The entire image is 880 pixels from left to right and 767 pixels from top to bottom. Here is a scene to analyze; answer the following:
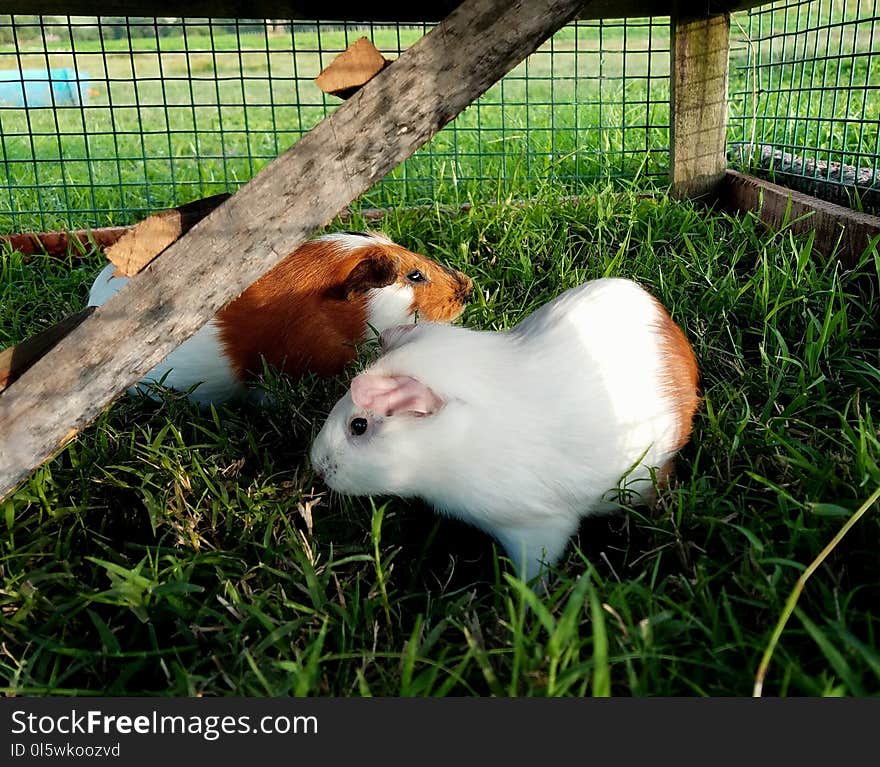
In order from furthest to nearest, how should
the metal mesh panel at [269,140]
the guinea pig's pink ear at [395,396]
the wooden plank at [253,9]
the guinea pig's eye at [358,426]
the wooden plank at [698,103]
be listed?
the metal mesh panel at [269,140], the wooden plank at [698,103], the wooden plank at [253,9], the guinea pig's eye at [358,426], the guinea pig's pink ear at [395,396]

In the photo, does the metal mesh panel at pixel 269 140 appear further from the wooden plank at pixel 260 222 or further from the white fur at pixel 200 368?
the wooden plank at pixel 260 222

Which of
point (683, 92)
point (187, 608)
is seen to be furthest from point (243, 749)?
point (683, 92)

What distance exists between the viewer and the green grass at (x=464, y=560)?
4.60 feet

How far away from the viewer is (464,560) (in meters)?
2.14

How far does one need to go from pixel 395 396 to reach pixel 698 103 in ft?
9.47

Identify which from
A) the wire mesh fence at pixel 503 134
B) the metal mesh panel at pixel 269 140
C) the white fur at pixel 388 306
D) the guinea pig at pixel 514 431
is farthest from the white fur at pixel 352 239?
the guinea pig at pixel 514 431

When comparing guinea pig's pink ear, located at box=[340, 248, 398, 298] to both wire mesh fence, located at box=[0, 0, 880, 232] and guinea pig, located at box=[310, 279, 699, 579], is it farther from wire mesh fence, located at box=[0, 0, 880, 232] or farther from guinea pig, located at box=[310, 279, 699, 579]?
wire mesh fence, located at box=[0, 0, 880, 232]

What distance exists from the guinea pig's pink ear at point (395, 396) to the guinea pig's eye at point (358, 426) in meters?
0.10

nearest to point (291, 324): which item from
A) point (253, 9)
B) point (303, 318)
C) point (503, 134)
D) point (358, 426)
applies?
point (303, 318)

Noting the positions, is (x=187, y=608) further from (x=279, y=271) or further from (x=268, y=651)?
(x=279, y=271)

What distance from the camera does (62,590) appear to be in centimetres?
191

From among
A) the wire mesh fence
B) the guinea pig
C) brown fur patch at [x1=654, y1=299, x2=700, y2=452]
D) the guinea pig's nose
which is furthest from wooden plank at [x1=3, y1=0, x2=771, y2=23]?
the guinea pig

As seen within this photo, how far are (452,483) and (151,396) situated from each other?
1.30 m

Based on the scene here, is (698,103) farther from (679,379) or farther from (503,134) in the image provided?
(679,379)
